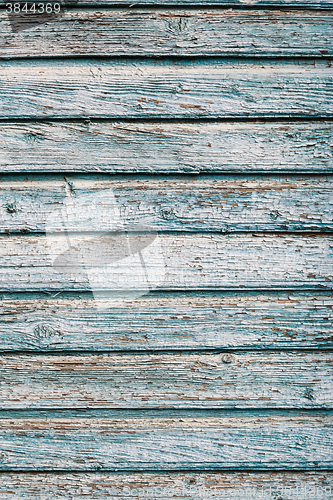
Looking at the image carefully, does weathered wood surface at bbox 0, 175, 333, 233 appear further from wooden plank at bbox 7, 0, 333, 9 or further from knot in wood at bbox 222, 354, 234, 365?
wooden plank at bbox 7, 0, 333, 9

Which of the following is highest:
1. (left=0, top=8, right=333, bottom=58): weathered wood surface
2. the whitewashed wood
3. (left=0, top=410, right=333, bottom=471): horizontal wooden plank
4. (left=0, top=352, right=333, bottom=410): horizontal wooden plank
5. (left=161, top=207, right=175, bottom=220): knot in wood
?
the whitewashed wood

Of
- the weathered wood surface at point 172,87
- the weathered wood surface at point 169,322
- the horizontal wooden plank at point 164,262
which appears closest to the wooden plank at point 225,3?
the weathered wood surface at point 172,87

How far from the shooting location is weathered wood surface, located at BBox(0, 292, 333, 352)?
1.00 m

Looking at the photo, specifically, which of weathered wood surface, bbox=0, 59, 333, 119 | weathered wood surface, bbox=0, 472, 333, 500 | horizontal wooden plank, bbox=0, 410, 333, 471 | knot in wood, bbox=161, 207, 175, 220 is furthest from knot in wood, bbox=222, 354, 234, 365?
weathered wood surface, bbox=0, 59, 333, 119

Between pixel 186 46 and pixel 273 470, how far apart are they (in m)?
1.33

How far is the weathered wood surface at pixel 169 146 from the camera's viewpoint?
3.18 ft

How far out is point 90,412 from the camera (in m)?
1.01

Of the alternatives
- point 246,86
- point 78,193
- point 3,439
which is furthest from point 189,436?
point 246,86

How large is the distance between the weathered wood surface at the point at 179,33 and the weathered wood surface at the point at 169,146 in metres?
0.21

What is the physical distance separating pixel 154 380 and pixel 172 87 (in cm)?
89

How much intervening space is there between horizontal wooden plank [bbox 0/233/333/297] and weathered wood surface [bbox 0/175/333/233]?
4cm

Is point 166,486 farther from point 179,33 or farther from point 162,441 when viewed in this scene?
point 179,33

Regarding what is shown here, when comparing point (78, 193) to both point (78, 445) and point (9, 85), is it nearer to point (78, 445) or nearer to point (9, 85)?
point (9, 85)

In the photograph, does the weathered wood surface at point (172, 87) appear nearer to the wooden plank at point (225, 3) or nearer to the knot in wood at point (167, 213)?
the wooden plank at point (225, 3)
